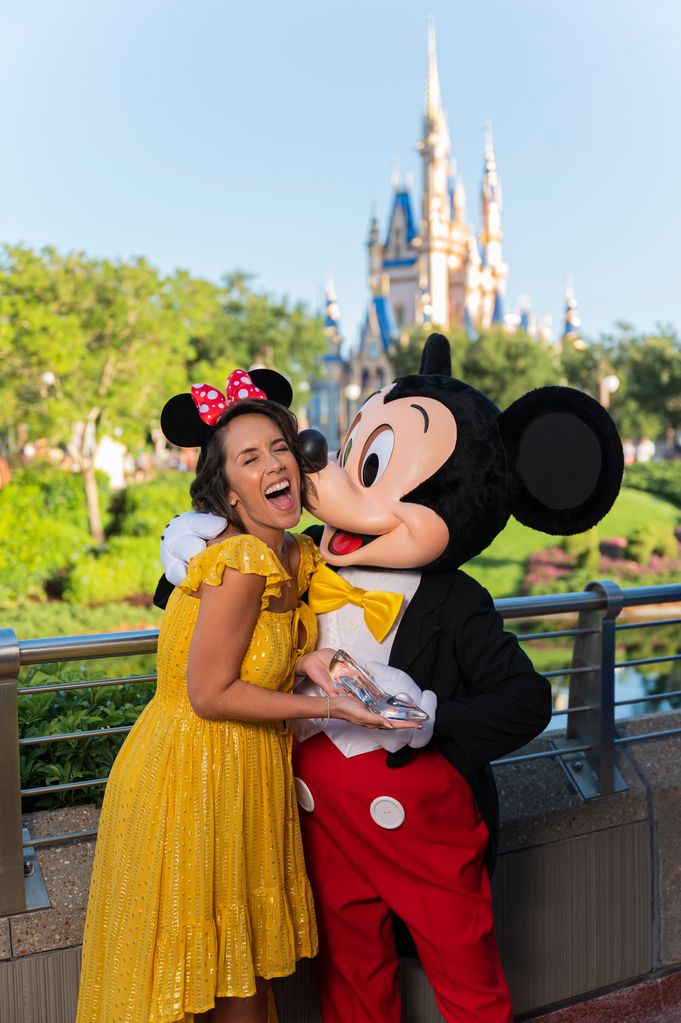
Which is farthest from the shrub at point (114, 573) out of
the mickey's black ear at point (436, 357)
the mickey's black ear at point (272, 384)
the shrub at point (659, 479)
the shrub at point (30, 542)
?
the shrub at point (659, 479)

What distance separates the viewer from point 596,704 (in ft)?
11.3

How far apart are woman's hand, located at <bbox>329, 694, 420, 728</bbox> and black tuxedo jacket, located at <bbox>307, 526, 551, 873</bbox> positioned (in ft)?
0.82

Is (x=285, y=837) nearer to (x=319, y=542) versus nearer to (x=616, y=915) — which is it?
(x=319, y=542)

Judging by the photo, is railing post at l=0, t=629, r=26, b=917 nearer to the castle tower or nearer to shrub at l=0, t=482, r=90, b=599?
shrub at l=0, t=482, r=90, b=599

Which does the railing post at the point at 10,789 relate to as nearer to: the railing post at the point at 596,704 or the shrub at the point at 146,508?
the railing post at the point at 596,704

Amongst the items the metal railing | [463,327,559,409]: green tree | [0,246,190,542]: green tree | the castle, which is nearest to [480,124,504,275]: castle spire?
the castle

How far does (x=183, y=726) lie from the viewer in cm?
220

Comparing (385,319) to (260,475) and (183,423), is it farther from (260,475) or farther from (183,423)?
(260,475)

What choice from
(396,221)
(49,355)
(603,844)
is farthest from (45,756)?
(396,221)

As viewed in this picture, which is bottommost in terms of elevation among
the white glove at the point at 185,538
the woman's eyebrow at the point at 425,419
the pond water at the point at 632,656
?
the pond water at the point at 632,656

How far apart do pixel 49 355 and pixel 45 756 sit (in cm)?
2204

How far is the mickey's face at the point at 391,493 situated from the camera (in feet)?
8.13

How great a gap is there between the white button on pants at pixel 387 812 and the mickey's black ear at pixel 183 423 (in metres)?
0.94

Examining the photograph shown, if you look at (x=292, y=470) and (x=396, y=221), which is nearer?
(x=292, y=470)
